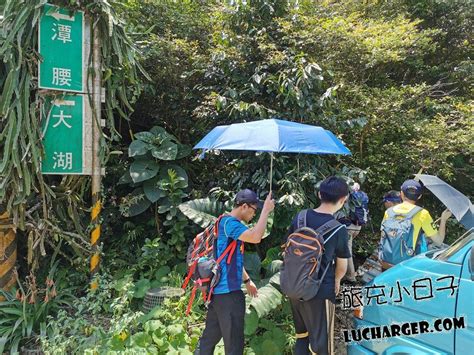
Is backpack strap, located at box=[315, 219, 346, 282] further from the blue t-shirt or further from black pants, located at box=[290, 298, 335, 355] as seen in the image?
the blue t-shirt

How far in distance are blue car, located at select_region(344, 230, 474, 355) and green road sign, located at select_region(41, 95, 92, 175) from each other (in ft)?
11.0

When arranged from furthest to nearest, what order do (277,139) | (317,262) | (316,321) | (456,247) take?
(277,139) < (316,321) < (317,262) < (456,247)

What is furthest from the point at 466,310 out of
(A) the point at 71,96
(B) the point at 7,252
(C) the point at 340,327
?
(B) the point at 7,252

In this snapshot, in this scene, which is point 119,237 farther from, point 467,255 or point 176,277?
point 467,255

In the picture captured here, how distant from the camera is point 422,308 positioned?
2395 millimetres

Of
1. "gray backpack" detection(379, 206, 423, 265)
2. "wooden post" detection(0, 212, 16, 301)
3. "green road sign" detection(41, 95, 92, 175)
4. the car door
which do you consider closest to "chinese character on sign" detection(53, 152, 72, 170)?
"green road sign" detection(41, 95, 92, 175)

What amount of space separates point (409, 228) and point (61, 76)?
403cm

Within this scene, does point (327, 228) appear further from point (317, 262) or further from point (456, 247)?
point (456, 247)

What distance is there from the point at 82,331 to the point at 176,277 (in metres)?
1.31

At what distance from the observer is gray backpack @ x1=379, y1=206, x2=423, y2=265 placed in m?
3.93

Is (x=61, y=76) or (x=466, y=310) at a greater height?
(x=61, y=76)

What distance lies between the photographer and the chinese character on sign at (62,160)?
436 cm

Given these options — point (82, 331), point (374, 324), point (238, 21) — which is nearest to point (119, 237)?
point (82, 331)

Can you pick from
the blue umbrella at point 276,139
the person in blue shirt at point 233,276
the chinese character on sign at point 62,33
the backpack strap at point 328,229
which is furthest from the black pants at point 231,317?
the chinese character on sign at point 62,33
